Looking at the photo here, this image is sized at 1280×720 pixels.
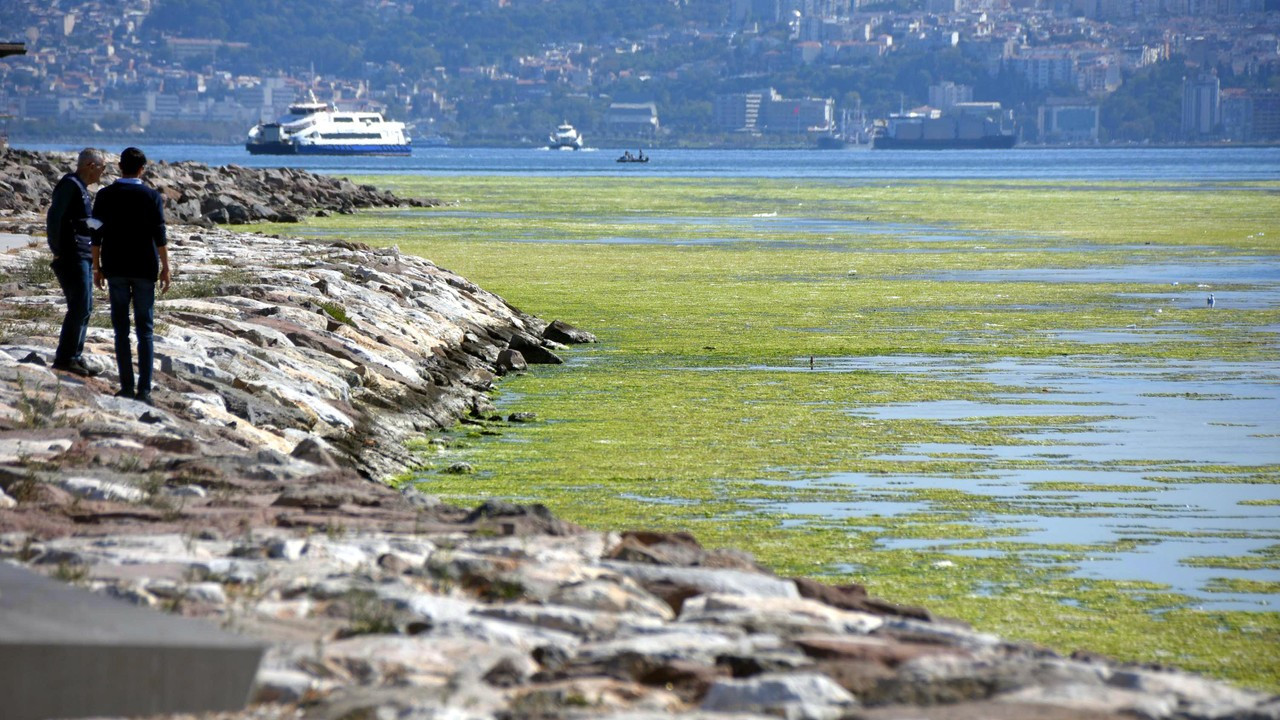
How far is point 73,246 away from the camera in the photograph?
13031 mm

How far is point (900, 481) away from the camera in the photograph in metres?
12.7

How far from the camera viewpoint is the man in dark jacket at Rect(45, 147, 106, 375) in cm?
1289

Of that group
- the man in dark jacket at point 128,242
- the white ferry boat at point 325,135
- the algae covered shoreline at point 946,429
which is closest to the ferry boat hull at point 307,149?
the white ferry boat at point 325,135

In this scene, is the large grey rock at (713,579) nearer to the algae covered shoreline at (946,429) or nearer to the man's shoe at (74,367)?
the algae covered shoreline at (946,429)

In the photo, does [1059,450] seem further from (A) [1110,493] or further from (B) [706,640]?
(B) [706,640]

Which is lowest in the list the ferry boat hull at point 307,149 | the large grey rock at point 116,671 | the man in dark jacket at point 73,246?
the ferry boat hull at point 307,149

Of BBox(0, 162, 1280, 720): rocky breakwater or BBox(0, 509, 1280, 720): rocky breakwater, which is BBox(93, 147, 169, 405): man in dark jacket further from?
BBox(0, 509, 1280, 720): rocky breakwater

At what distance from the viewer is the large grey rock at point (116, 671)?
18.7 ft

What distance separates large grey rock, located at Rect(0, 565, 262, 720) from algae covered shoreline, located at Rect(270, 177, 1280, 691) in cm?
404

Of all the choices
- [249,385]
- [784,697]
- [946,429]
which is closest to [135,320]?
[249,385]

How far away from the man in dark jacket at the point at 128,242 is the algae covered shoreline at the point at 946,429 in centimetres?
236

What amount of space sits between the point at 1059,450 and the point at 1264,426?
2.26 meters

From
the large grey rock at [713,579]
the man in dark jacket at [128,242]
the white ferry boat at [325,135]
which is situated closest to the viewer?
the large grey rock at [713,579]

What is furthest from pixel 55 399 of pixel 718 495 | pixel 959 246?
pixel 959 246
